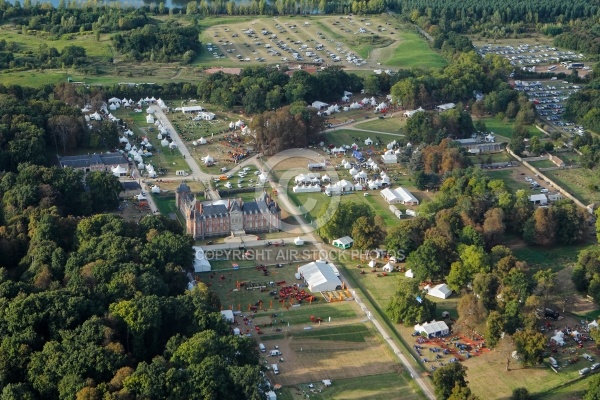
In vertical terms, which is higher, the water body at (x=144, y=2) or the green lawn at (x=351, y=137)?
the green lawn at (x=351, y=137)

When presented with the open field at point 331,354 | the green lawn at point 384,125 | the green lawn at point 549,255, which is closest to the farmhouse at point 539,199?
the green lawn at point 549,255

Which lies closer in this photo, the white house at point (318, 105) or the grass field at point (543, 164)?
the grass field at point (543, 164)

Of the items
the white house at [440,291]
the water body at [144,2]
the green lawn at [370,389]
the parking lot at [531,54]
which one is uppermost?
the white house at [440,291]

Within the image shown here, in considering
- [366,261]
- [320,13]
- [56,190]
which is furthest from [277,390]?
[320,13]

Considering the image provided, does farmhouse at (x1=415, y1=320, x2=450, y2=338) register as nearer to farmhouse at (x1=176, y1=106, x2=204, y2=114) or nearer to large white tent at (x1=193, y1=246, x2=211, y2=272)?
large white tent at (x1=193, y1=246, x2=211, y2=272)

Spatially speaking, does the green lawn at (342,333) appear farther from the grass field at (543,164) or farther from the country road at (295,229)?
the grass field at (543,164)

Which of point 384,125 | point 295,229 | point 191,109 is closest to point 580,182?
point 384,125

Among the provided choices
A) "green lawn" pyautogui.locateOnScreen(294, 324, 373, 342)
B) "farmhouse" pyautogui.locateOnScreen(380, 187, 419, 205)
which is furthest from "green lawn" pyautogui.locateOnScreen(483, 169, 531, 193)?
"green lawn" pyautogui.locateOnScreen(294, 324, 373, 342)
